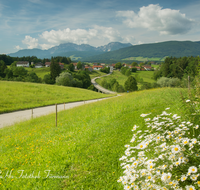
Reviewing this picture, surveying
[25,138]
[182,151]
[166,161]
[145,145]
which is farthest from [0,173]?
[182,151]

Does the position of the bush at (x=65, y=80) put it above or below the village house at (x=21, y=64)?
below

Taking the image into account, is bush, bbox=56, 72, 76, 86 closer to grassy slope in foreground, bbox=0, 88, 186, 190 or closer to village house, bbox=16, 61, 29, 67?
grassy slope in foreground, bbox=0, 88, 186, 190

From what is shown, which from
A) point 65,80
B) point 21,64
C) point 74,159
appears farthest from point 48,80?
point 74,159

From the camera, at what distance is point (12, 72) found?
84.9 metres

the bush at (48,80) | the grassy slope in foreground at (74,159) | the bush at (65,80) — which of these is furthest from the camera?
the bush at (48,80)

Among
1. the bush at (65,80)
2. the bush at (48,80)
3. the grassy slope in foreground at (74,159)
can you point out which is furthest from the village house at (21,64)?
the grassy slope in foreground at (74,159)

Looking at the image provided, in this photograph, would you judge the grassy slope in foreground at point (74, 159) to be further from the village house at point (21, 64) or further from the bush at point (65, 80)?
the village house at point (21, 64)

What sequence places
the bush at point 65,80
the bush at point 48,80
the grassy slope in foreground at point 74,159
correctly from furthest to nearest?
the bush at point 48,80 < the bush at point 65,80 < the grassy slope in foreground at point 74,159

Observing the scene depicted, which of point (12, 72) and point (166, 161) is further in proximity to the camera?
point (12, 72)

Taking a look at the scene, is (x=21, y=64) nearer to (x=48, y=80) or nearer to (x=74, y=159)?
(x=48, y=80)

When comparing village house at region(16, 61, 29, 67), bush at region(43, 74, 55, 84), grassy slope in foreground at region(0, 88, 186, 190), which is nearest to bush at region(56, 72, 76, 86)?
bush at region(43, 74, 55, 84)

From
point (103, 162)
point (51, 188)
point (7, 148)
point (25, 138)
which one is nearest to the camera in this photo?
point (51, 188)

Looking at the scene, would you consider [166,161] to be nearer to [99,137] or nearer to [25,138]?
[99,137]

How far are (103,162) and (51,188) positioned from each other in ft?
5.70
